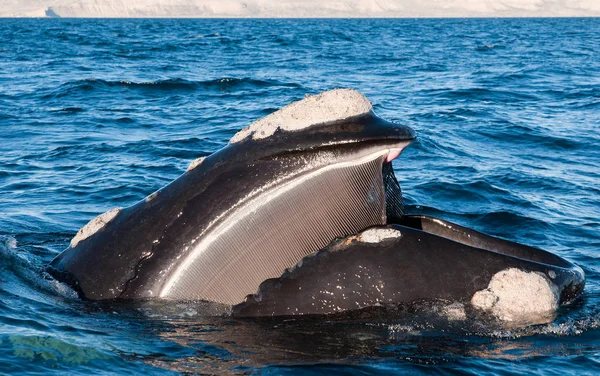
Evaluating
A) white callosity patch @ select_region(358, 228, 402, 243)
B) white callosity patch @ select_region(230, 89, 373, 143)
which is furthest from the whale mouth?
white callosity patch @ select_region(230, 89, 373, 143)

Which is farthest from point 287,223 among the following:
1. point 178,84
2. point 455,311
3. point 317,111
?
point 178,84

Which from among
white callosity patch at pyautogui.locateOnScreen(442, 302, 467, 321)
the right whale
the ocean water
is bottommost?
the ocean water

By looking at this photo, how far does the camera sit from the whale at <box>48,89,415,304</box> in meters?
5.14

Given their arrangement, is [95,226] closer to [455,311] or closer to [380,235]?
[380,235]

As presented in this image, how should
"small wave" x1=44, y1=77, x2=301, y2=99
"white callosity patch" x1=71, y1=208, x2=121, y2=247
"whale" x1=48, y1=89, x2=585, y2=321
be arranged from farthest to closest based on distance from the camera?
"small wave" x1=44, y1=77, x2=301, y2=99, "white callosity patch" x1=71, y1=208, x2=121, y2=247, "whale" x1=48, y1=89, x2=585, y2=321

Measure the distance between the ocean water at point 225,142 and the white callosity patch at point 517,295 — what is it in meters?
0.15

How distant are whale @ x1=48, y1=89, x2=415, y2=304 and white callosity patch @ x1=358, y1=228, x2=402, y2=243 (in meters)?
0.11

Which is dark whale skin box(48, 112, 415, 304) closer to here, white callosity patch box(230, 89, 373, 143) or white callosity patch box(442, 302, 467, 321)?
white callosity patch box(230, 89, 373, 143)

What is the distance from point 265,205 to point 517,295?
1.67m

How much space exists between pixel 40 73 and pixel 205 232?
2237 cm

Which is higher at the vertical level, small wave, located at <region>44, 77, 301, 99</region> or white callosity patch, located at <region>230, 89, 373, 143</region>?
white callosity patch, located at <region>230, 89, 373, 143</region>

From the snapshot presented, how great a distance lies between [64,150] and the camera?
1401cm

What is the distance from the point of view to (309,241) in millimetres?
5211

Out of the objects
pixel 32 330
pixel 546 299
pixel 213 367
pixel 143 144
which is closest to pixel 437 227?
pixel 546 299
